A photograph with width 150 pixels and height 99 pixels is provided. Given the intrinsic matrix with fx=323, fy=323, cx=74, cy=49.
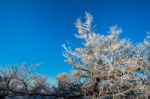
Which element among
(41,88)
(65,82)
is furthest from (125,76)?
(41,88)

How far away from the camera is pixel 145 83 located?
17750mm

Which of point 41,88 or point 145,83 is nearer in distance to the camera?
point 145,83

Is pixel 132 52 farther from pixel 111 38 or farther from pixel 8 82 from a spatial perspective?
pixel 8 82

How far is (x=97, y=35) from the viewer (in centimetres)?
1866

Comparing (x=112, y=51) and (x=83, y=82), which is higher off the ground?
(x=112, y=51)

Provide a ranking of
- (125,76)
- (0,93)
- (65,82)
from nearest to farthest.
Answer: (125,76)
(0,93)
(65,82)

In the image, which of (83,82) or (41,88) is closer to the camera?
(83,82)

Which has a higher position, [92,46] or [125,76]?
[92,46]

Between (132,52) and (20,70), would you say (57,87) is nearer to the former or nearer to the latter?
(20,70)

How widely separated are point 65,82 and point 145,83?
17.6ft

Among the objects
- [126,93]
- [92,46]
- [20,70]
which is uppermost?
[92,46]

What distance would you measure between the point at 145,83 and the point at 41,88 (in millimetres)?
6989

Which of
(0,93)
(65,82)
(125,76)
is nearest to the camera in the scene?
(125,76)

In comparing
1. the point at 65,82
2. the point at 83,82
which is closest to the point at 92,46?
the point at 83,82
